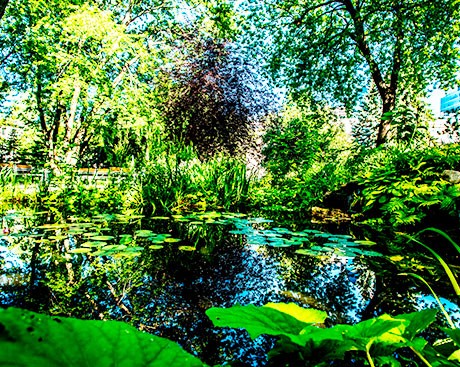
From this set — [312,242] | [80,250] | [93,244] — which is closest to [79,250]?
[80,250]

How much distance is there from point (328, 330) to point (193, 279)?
1307mm

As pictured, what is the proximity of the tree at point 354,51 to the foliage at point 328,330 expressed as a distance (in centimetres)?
777

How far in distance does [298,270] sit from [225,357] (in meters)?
1.18

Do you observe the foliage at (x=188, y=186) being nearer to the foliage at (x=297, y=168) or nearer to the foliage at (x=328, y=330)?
the foliage at (x=297, y=168)

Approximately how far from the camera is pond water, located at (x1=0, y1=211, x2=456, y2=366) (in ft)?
4.12

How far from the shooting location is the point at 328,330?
2.03ft

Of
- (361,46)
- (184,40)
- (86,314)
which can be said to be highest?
(184,40)

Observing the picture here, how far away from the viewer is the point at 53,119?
32.2ft

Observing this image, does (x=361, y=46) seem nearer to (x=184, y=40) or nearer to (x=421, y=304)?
(x=184, y=40)

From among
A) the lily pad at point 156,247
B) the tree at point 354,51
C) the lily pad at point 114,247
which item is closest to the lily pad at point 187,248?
the lily pad at point 156,247

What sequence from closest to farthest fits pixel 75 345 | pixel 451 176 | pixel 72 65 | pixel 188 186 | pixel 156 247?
1. pixel 75 345
2. pixel 156 247
3. pixel 451 176
4. pixel 188 186
5. pixel 72 65

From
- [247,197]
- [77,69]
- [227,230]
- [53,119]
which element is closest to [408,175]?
[227,230]

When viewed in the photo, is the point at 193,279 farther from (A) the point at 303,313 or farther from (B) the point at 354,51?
(B) the point at 354,51

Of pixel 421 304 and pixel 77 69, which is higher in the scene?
pixel 77 69
